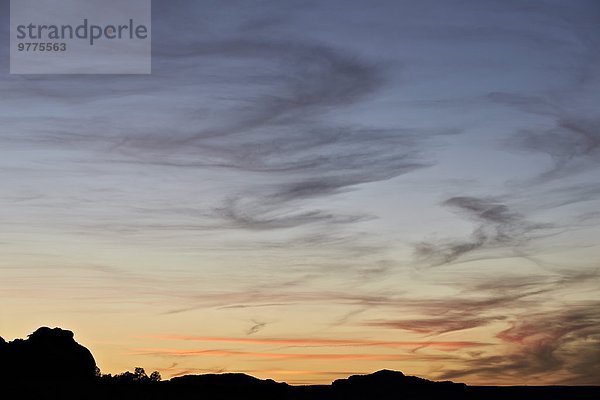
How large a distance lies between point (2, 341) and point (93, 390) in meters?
26.0

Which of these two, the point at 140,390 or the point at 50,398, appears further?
the point at 140,390

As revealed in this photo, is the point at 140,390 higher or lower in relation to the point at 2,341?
lower

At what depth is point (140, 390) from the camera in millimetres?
196625

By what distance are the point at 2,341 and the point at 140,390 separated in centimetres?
3341

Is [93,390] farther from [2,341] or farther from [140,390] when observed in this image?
[2,341]

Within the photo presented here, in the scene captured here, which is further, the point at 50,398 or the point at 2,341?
the point at 2,341

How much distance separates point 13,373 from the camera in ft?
608

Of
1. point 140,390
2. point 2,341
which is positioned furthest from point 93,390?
point 2,341

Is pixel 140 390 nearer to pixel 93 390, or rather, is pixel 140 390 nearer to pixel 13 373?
pixel 93 390

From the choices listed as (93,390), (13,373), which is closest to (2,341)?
(13,373)

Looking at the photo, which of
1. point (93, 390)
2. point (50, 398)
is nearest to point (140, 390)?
point (93, 390)

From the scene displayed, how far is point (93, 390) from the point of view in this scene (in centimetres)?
18712

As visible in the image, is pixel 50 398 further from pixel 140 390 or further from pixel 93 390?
pixel 140 390

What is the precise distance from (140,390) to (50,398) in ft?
84.5
